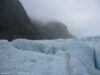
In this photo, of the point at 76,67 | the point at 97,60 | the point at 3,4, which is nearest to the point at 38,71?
the point at 76,67

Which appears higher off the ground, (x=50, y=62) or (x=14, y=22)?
(x=14, y=22)

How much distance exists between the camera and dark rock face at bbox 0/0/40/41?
1533 cm

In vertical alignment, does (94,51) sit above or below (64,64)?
above

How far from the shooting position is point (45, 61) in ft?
10.4

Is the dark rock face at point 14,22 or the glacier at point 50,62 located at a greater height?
the dark rock face at point 14,22

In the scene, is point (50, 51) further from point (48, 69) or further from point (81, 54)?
point (48, 69)

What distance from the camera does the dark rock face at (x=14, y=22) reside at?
604 inches

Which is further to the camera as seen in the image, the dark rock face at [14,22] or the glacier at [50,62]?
the dark rock face at [14,22]

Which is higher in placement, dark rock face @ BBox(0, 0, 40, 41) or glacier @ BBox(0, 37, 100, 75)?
dark rock face @ BBox(0, 0, 40, 41)

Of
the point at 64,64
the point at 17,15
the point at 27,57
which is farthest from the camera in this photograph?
the point at 17,15

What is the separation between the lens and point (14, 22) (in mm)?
17016

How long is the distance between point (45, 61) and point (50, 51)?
3.56 ft

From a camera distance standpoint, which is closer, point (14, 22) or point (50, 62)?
point (50, 62)

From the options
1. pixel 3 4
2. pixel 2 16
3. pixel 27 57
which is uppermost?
pixel 3 4
